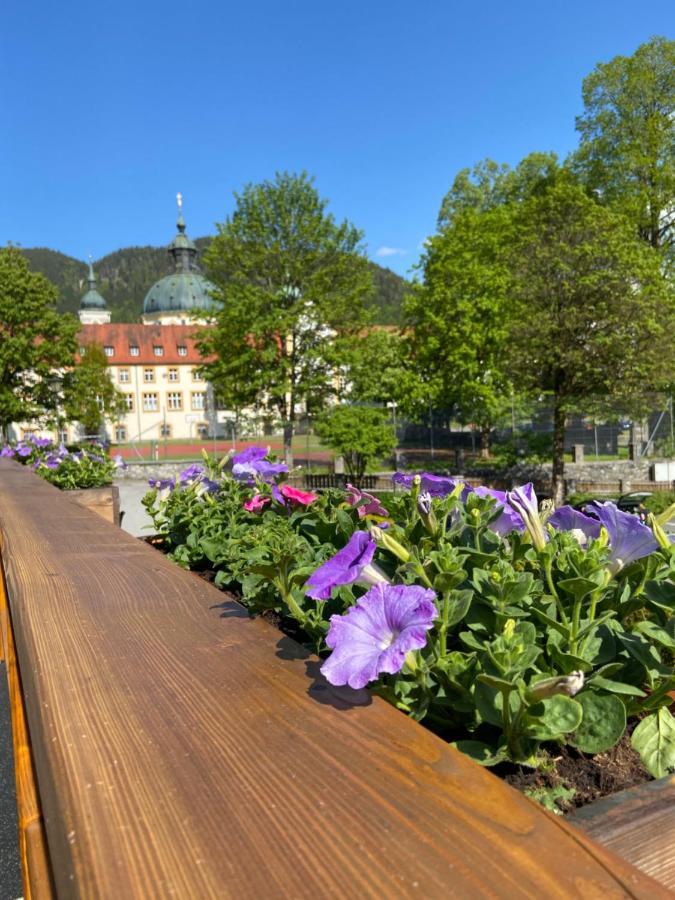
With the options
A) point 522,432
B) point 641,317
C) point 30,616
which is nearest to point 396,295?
point 522,432

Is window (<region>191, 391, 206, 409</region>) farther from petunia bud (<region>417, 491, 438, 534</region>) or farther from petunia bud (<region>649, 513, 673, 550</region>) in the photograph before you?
petunia bud (<region>649, 513, 673, 550</region>)

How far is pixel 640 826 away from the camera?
74 centimetres

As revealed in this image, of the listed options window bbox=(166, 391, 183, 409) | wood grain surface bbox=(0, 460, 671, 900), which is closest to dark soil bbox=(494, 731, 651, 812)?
wood grain surface bbox=(0, 460, 671, 900)

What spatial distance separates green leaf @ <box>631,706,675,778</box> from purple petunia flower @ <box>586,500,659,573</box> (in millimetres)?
245

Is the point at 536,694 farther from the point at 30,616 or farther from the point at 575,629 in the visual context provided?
the point at 30,616

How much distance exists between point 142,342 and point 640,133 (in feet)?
179

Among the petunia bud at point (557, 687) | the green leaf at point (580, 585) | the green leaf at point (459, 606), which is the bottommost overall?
the petunia bud at point (557, 687)

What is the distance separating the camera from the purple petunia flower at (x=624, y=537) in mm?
1115

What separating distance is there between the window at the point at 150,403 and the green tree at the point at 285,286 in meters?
48.2

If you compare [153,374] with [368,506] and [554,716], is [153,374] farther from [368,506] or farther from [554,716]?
[554,716]

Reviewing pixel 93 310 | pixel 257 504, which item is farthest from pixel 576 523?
pixel 93 310

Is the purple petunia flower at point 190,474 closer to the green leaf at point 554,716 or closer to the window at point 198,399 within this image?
the green leaf at point 554,716

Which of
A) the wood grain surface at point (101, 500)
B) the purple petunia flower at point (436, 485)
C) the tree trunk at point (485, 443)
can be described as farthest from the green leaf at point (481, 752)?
the tree trunk at point (485, 443)

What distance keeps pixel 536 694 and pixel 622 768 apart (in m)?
0.27
